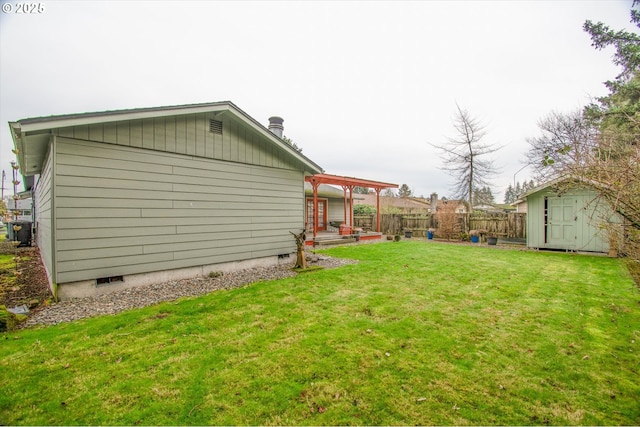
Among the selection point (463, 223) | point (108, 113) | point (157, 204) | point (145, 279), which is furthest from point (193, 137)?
point (463, 223)

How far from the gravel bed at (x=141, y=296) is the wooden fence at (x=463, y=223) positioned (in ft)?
38.3

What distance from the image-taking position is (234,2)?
833cm

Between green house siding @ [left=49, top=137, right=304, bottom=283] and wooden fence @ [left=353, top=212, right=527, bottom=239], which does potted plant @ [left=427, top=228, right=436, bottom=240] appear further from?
green house siding @ [left=49, top=137, right=304, bottom=283]

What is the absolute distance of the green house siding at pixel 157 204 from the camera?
173 inches

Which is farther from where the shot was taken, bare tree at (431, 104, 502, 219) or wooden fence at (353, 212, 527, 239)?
bare tree at (431, 104, 502, 219)

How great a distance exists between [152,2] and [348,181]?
929cm

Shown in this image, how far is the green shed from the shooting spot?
30.7ft

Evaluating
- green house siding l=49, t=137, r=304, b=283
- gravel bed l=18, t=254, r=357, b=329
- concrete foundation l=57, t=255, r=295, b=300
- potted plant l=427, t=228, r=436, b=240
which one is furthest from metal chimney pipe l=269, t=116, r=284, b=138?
potted plant l=427, t=228, r=436, b=240

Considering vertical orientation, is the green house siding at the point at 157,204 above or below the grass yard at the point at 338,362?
above

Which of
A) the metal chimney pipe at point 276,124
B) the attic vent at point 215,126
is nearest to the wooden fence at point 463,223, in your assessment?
the metal chimney pipe at point 276,124

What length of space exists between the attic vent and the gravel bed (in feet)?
11.4

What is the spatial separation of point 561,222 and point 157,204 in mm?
13652

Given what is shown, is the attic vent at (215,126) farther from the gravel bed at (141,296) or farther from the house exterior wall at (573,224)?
the house exterior wall at (573,224)

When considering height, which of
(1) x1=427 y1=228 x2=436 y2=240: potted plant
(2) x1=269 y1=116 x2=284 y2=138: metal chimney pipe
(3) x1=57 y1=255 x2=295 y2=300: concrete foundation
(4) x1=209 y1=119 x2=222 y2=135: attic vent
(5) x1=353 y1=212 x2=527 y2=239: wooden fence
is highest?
(2) x1=269 y1=116 x2=284 y2=138: metal chimney pipe
